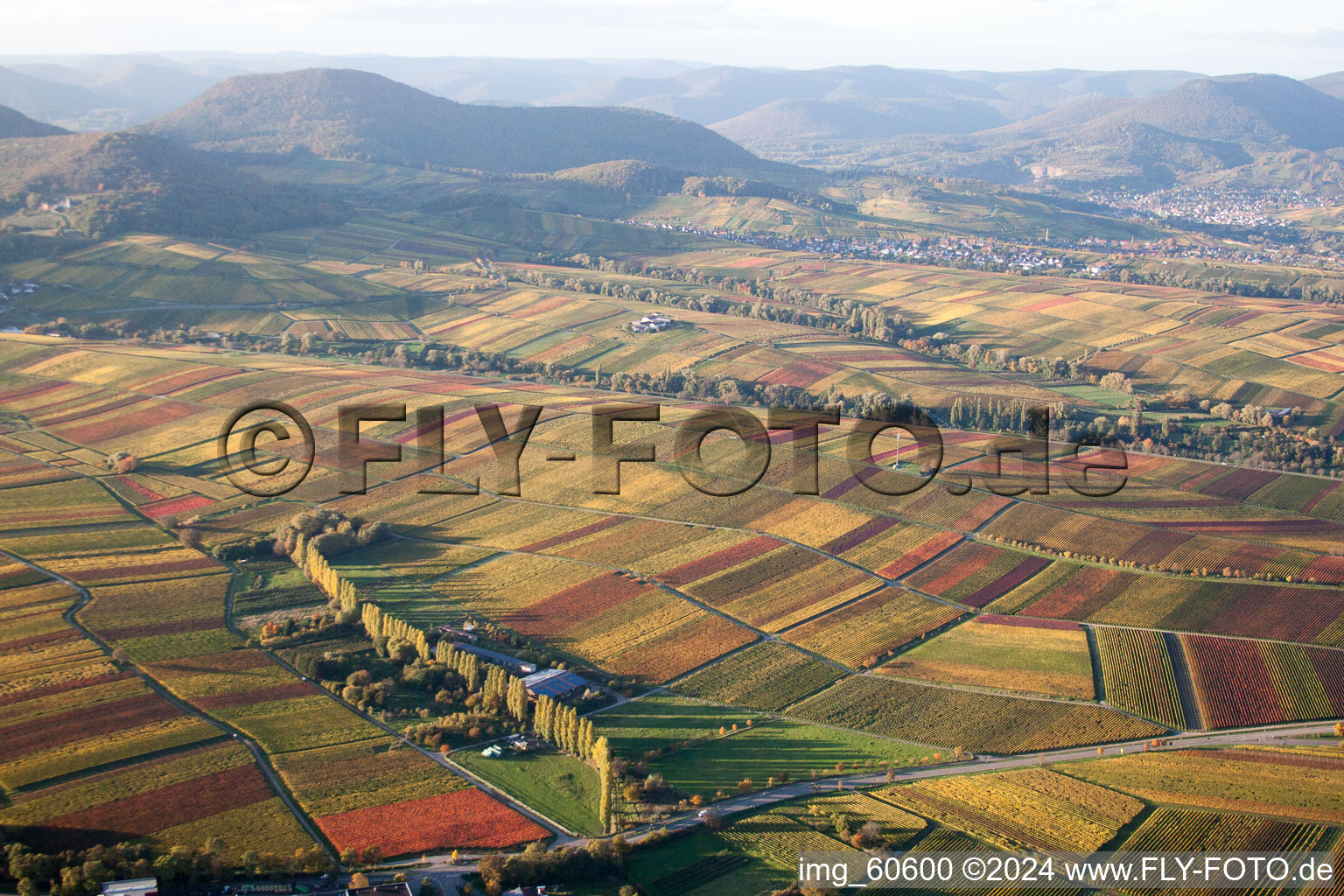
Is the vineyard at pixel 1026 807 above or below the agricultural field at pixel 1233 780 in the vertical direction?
below

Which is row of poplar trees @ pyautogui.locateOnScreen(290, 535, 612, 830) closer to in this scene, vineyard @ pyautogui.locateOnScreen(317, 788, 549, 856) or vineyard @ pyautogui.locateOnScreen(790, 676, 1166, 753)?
vineyard @ pyautogui.locateOnScreen(317, 788, 549, 856)

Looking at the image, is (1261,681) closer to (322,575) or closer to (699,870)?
(699,870)

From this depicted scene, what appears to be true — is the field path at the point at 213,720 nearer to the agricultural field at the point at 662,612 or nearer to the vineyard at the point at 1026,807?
the agricultural field at the point at 662,612

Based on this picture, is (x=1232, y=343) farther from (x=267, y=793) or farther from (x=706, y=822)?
(x=267, y=793)

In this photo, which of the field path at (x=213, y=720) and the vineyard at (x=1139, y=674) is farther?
the vineyard at (x=1139, y=674)

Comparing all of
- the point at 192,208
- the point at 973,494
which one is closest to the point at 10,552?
the point at 973,494

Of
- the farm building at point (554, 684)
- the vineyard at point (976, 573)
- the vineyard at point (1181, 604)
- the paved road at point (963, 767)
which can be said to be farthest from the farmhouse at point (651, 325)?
the paved road at point (963, 767)

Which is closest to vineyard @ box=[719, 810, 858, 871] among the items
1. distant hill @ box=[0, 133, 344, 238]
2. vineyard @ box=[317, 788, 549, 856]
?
vineyard @ box=[317, 788, 549, 856]
